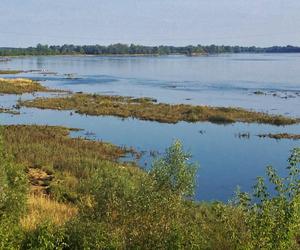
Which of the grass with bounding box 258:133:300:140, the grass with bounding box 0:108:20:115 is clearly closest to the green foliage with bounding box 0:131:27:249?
the grass with bounding box 258:133:300:140

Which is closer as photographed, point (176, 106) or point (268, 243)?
point (268, 243)

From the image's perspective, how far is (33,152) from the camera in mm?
33125

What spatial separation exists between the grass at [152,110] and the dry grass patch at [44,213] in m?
34.8

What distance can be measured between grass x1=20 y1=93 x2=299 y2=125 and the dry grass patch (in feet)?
114

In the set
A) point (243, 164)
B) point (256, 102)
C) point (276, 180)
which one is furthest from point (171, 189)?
point (256, 102)

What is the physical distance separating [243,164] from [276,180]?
25958mm

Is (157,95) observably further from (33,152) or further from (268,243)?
(268,243)

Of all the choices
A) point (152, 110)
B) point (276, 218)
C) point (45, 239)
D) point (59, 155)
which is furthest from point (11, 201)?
point (152, 110)

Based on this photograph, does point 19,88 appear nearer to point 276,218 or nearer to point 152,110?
point 152,110

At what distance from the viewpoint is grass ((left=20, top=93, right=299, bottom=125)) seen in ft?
181

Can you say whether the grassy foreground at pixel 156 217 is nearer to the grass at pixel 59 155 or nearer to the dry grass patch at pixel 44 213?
the dry grass patch at pixel 44 213

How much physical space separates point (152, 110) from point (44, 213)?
42.4 meters

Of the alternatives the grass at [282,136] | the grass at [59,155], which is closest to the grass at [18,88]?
the grass at [59,155]

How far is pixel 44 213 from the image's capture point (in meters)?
17.8
